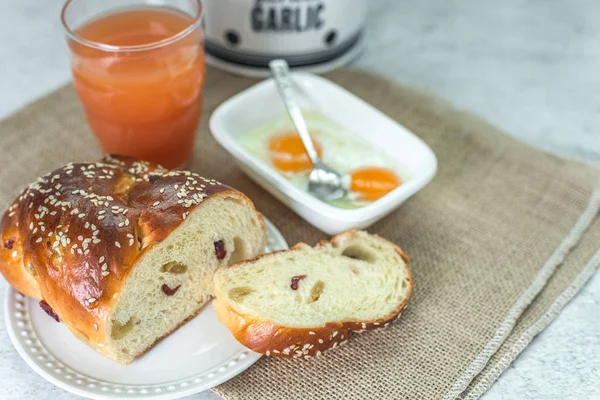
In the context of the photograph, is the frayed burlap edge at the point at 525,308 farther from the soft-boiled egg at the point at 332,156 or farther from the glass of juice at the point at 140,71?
the glass of juice at the point at 140,71

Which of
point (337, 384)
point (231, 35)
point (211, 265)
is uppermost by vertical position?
point (231, 35)

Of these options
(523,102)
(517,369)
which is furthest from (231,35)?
(517,369)

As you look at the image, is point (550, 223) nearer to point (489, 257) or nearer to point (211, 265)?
point (489, 257)

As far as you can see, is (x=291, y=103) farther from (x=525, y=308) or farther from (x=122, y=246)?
(x=525, y=308)

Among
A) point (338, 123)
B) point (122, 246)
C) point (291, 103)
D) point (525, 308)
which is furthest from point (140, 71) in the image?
point (525, 308)

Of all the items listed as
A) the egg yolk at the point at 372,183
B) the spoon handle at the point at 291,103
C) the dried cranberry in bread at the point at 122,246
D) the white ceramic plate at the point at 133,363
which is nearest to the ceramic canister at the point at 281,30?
the spoon handle at the point at 291,103

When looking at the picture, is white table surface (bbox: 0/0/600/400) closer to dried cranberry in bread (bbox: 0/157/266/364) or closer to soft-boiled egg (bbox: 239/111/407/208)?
soft-boiled egg (bbox: 239/111/407/208)
